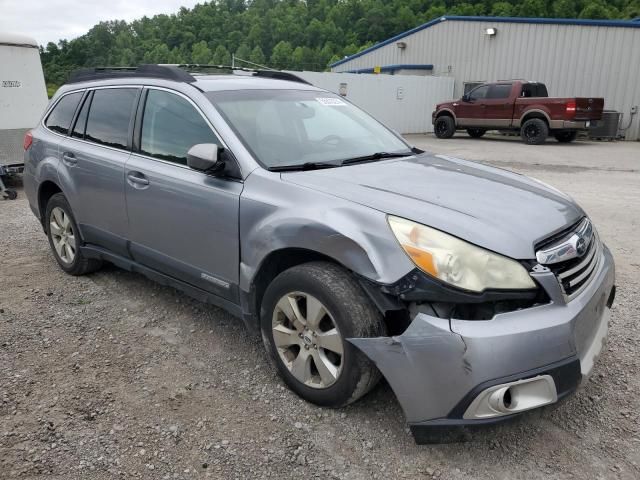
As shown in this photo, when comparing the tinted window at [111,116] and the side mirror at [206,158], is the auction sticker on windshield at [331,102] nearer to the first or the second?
the side mirror at [206,158]

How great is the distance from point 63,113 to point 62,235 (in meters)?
1.04

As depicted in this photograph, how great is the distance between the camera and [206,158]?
9.73 feet

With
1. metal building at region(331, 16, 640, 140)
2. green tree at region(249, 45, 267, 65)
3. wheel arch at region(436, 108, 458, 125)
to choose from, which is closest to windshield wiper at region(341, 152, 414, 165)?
wheel arch at region(436, 108, 458, 125)

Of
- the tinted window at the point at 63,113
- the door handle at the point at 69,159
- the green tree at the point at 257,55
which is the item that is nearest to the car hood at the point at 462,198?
the door handle at the point at 69,159

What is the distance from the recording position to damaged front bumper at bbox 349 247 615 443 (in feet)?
7.04

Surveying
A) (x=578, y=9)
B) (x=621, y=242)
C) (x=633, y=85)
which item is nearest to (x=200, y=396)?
(x=621, y=242)

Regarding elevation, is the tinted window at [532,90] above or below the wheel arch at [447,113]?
above

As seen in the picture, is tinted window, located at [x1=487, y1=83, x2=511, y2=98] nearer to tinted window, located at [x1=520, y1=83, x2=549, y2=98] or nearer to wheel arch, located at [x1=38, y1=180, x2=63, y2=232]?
tinted window, located at [x1=520, y1=83, x2=549, y2=98]

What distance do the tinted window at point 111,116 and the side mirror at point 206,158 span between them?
108cm

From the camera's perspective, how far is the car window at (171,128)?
3.32 m

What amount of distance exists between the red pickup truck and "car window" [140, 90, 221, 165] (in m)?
14.9

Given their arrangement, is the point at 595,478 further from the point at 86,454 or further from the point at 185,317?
the point at 185,317

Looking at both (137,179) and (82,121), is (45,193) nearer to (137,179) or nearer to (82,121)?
(82,121)

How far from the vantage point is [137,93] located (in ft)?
12.6
